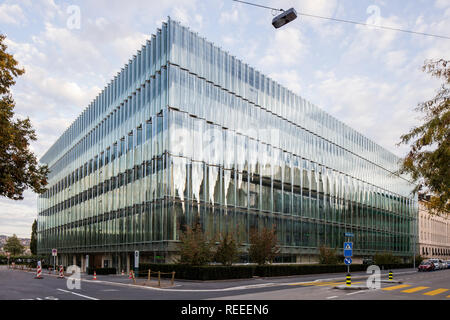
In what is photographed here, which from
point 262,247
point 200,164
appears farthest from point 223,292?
point 200,164

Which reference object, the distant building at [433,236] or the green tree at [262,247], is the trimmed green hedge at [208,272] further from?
the distant building at [433,236]

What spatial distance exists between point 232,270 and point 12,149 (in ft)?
69.1

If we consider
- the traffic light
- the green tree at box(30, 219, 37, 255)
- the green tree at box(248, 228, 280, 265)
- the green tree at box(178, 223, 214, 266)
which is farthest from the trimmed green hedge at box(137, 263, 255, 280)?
the green tree at box(30, 219, 37, 255)

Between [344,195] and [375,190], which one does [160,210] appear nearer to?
[344,195]

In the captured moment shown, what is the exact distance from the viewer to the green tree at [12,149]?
16797mm

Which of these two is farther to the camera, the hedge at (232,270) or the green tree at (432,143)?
the hedge at (232,270)

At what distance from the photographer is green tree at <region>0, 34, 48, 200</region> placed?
16.8 metres

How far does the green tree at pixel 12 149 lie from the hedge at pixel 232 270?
627 inches

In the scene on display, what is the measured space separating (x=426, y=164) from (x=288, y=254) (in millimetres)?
39595

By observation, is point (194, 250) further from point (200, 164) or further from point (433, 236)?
point (433, 236)

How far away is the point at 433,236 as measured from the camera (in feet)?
366

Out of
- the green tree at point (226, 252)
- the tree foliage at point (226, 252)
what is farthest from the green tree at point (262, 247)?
the tree foliage at point (226, 252)

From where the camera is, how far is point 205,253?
1368 inches
